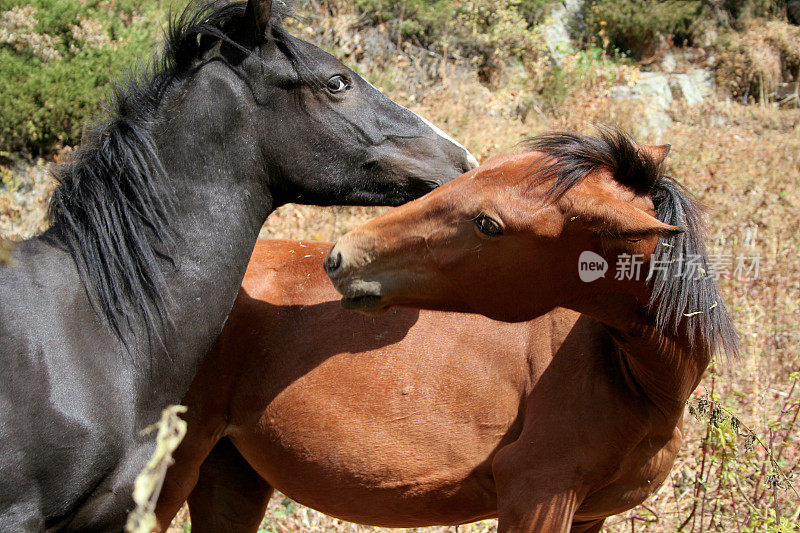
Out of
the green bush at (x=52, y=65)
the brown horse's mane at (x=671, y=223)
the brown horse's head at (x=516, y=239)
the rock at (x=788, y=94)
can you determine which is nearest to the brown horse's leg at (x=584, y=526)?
the brown horse's mane at (x=671, y=223)

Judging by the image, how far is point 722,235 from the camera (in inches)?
270

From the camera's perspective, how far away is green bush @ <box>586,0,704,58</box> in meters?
14.5

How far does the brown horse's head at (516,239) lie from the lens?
7.06ft

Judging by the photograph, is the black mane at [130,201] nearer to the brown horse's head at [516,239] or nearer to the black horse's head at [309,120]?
the black horse's head at [309,120]

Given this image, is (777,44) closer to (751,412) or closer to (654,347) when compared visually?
(751,412)

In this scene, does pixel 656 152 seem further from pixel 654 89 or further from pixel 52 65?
pixel 654 89

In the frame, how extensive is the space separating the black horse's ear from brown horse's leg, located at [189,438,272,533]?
2078mm

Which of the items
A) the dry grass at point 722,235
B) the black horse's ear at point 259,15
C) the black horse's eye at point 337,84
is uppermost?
the black horse's ear at point 259,15

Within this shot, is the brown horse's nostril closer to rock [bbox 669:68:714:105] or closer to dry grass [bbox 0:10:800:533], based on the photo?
dry grass [bbox 0:10:800:533]

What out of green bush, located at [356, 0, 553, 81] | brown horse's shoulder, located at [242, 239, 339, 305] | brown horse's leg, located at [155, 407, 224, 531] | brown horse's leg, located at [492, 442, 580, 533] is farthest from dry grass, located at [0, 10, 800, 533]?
brown horse's shoulder, located at [242, 239, 339, 305]

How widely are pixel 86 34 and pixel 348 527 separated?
6.91 m

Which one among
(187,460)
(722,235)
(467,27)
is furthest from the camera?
(467,27)

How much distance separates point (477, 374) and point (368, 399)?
0.48 metres

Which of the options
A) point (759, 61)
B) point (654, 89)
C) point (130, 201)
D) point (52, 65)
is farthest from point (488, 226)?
→ point (759, 61)
